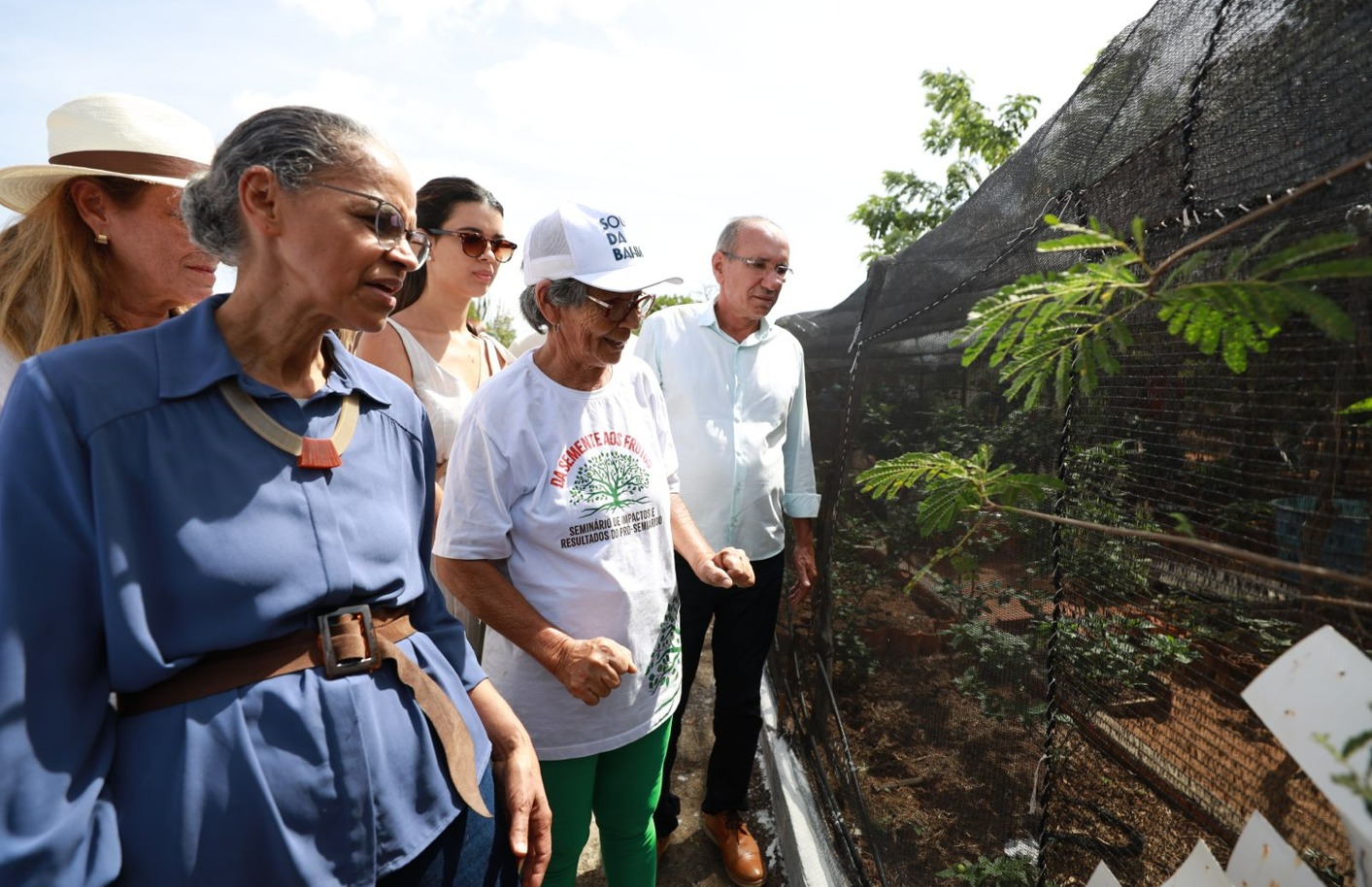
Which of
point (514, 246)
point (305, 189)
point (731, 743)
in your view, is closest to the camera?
point (305, 189)

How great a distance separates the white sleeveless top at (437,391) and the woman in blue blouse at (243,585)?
Answer: 1.08 metres

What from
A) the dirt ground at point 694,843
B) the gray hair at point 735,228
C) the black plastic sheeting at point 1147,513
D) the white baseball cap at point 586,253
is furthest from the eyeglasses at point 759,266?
the dirt ground at point 694,843

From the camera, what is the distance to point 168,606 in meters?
1.10

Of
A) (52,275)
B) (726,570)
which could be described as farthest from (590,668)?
(52,275)

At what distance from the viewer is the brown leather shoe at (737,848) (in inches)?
120

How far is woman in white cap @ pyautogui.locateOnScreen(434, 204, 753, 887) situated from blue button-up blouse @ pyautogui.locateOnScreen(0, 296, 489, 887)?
59cm

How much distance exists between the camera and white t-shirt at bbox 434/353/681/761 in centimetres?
196

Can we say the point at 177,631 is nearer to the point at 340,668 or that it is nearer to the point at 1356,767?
the point at 340,668

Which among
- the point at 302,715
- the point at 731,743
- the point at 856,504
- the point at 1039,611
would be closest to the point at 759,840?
the point at 731,743

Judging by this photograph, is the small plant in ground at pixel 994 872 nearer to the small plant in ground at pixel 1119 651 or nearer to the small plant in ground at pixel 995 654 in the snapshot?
the small plant in ground at pixel 995 654

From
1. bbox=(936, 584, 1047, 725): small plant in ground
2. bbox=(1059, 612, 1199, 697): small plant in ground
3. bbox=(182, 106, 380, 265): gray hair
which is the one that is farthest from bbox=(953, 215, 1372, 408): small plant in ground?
bbox=(182, 106, 380, 265): gray hair

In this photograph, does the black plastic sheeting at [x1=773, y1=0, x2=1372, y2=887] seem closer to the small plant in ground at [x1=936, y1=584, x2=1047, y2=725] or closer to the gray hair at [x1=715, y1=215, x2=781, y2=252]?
the small plant in ground at [x1=936, y1=584, x2=1047, y2=725]

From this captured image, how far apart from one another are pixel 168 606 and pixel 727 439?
2323 mm

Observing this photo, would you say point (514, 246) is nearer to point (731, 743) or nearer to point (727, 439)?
point (727, 439)
